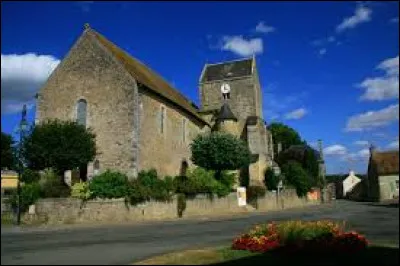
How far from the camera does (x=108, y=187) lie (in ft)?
93.6

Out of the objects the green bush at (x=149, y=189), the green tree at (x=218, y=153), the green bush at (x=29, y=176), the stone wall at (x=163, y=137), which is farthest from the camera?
the green tree at (x=218, y=153)

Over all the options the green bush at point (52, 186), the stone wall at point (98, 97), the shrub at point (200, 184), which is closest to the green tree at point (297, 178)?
the shrub at point (200, 184)

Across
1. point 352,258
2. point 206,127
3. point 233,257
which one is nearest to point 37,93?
point 206,127

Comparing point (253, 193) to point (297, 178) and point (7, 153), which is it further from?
point (7, 153)

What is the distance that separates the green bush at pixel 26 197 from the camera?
27.1 m

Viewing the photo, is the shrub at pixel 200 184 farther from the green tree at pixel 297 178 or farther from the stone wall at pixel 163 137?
the green tree at pixel 297 178

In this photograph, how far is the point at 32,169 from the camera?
31906 millimetres

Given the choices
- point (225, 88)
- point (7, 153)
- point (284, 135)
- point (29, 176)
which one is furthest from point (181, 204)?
point (284, 135)

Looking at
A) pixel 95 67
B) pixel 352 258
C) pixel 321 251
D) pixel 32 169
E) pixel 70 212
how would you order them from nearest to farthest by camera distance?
1. pixel 352 258
2. pixel 321 251
3. pixel 70 212
4. pixel 32 169
5. pixel 95 67

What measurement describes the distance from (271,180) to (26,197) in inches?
1096

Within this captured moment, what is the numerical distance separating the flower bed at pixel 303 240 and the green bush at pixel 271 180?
36.5 m

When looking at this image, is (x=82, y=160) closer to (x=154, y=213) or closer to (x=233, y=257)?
(x=154, y=213)

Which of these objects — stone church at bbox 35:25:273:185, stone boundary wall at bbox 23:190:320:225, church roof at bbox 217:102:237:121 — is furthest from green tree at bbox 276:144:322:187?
stone boundary wall at bbox 23:190:320:225

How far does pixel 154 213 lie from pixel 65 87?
522 inches
